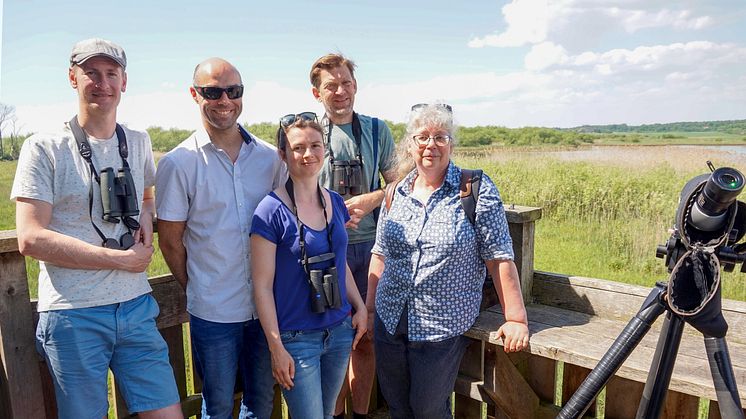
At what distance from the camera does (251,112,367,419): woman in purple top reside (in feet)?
7.72

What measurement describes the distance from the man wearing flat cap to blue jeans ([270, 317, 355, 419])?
58 centimetres

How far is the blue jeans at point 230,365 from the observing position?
2.46 metres

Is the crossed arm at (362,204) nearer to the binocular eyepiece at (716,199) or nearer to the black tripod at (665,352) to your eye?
the black tripod at (665,352)

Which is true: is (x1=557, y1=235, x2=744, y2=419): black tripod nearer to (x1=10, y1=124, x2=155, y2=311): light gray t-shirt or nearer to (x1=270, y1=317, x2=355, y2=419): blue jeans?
(x1=270, y1=317, x2=355, y2=419): blue jeans

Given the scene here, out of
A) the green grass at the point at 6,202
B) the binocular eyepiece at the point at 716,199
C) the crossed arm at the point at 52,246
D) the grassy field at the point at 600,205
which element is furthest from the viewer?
the green grass at the point at 6,202

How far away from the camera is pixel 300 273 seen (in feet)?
7.84

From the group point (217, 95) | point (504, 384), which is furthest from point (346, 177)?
point (504, 384)

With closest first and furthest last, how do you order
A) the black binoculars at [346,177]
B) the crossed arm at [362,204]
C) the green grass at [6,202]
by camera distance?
the crossed arm at [362,204] → the black binoculars at [346,177] → the green grass at [6,202]

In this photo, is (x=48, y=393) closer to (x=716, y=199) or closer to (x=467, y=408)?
(x=467, y=408)

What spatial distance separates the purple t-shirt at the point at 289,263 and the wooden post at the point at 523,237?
3.71 feet

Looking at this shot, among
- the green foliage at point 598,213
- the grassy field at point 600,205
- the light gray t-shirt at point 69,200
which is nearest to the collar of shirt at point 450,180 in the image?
the light gray t-shirt at point 69,200

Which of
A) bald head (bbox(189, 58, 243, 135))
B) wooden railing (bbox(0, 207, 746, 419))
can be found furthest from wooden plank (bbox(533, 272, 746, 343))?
bald head (bbox(189, 58, 243, 135))

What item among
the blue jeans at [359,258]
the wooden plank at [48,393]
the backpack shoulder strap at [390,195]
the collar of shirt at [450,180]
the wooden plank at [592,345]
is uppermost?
the collar of shirt at [450,180]

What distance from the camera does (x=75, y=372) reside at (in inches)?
84.9
